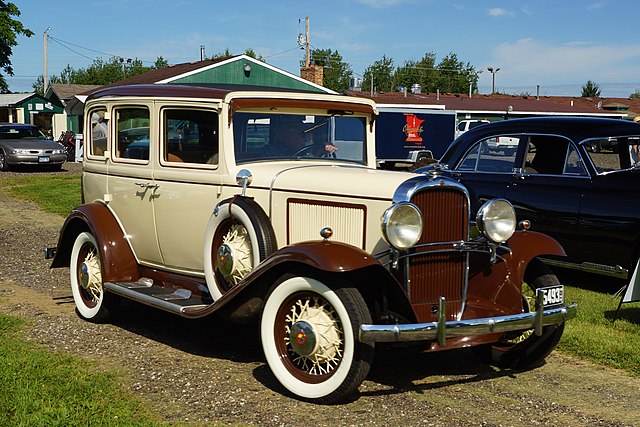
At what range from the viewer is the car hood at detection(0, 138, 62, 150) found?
76.5 ft

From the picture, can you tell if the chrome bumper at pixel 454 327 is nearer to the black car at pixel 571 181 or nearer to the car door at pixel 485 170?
the black car at pixel 571 181

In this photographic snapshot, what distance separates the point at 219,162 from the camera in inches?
218

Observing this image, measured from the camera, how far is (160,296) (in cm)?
566

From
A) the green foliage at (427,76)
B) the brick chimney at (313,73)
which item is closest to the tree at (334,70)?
the green foliage at (427,76)

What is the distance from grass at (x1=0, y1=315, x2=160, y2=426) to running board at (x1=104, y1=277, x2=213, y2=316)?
0.63 meters

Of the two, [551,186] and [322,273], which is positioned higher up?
[551,186]

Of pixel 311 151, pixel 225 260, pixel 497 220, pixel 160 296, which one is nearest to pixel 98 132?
pixel 160 296

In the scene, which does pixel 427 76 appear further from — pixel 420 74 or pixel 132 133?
pixel 132 133

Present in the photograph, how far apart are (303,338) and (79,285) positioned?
2880 millimetres

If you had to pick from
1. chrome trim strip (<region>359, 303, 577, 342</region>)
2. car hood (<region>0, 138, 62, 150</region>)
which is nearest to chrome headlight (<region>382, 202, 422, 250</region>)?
chrome trim strip (<region>359, 303, 577, 342</region>)

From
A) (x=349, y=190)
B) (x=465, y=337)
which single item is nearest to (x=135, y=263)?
(x=349, y=190)

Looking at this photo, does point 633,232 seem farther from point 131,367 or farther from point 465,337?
point 131,367

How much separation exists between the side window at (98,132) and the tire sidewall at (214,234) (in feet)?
5.76

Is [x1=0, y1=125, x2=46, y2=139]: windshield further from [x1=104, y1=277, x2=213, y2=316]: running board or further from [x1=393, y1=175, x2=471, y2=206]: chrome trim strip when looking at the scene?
[x1=393, y1=175, x2=471, y2=206]: chrome trim strip
